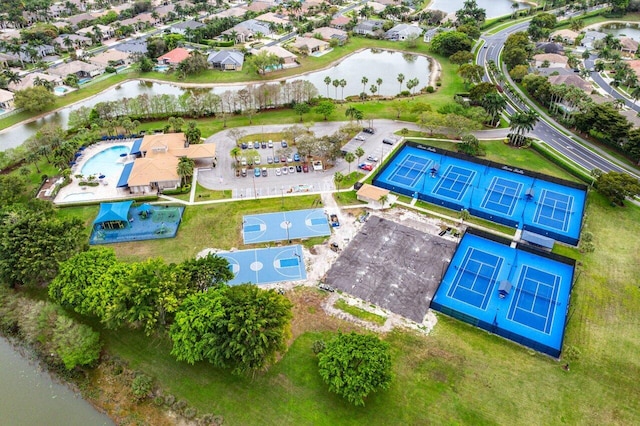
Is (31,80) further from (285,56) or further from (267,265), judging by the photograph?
(267,265)

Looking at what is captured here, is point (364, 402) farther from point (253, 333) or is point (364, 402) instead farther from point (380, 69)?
point (380, 69)

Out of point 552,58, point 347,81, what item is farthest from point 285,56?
point 552,58

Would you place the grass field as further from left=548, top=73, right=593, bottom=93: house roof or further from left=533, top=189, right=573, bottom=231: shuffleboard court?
left=548, top=73, right=593, bottom=93: house roof

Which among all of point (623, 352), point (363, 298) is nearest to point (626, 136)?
point (623, 352)

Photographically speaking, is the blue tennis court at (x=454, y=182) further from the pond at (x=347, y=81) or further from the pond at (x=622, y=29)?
the pond at (x=622, y=29)

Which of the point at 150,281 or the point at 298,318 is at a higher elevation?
the point at 150,281

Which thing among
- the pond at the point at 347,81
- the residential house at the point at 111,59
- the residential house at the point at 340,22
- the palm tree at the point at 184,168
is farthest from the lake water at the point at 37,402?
the residential house at the point at 340,22

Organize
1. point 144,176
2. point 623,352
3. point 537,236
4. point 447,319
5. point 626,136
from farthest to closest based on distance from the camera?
1. point 626,136
2. point 144,176
3. point 537,236
4. point 447,319
5. point 623,352

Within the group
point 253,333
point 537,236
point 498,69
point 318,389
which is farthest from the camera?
point 498,69
